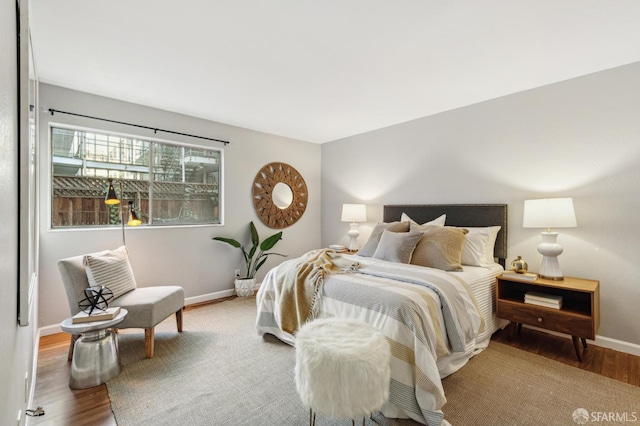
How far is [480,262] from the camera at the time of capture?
9.73ft

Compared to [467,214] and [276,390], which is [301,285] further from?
[467,214]

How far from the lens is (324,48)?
228 centimetres

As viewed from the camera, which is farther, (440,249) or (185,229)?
(185,229)

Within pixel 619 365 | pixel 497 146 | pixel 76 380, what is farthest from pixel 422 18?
pixel 76 380

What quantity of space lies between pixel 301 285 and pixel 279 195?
2.53m

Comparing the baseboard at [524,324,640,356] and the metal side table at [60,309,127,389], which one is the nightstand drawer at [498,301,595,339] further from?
the metal side table at [60,309,127,389]

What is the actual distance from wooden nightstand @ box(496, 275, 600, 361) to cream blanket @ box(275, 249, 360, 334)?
1449 mm

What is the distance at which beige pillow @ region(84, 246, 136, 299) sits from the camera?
239cm

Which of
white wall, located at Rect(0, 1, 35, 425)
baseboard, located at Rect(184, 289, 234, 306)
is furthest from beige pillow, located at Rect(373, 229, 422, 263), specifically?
white wall, located at Rect(0, 1, 35, 425)

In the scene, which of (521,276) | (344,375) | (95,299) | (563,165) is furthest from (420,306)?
(95,299)

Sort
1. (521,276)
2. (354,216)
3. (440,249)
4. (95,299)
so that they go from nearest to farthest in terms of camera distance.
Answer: (95,299) → (521,276) → (440,249) → (354,216)

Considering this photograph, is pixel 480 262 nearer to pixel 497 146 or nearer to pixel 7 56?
pixel 497 146

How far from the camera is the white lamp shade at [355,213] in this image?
14.3 feet

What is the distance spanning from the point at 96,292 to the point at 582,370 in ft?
12.4
